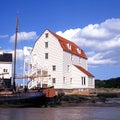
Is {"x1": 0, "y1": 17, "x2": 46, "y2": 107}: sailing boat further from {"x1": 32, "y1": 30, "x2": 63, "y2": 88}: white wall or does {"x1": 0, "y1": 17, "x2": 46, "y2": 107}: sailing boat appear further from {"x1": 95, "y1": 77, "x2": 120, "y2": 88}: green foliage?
{"x1": 95, "y1": 77, "x2": 120, "y2": 88}: green foliage

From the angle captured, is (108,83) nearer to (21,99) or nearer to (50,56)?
(50,56)

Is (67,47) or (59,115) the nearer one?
(59,115)

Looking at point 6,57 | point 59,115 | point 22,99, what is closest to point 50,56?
point 6,57

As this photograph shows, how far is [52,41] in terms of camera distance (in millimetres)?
74188

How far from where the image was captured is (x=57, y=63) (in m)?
73.6

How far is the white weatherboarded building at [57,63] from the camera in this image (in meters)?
73.2

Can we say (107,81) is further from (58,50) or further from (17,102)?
(17,102)

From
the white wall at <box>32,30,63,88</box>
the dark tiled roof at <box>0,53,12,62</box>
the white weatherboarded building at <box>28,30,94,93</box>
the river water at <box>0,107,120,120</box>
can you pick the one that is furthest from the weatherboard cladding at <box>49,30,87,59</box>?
the river water at <box>0,107,120,120</box>

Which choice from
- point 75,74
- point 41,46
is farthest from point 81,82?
point 41,46

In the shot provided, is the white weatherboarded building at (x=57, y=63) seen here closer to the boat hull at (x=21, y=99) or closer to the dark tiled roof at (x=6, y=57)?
the dark tiled roof at (x=6, y=57)

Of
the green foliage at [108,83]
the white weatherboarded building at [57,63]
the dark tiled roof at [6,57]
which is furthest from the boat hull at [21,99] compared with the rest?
the green foliage at [108,83]

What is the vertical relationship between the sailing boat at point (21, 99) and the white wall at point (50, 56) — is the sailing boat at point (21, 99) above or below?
below

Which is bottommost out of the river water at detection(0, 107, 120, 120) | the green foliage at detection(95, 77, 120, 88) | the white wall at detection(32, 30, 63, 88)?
the river water at detection(0, 107, 120, 120)

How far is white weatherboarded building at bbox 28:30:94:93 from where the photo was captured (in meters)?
73.2
